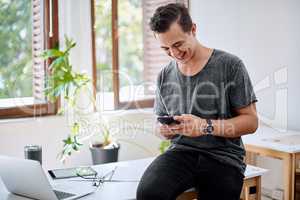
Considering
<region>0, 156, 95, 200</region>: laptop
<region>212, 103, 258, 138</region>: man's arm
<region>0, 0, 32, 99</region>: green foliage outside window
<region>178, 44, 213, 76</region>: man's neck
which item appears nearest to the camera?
<region>0, 156, 95, 200</region>: laptop

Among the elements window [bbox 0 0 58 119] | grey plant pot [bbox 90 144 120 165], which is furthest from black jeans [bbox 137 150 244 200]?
window [bbox 0 0 58 119]

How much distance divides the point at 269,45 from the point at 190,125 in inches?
72.6

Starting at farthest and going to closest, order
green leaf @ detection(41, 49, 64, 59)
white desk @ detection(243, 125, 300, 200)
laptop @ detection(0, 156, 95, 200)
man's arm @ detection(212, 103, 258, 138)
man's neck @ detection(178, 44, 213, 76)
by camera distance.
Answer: green leaf @ detection(41, 49, 64, 59) < white desk @ detection(243, 125, 300, 200) < man's neck @ detection(178, 44, 213, 76) < man's arm @ detection(212, 103, 258, 138) < laptop @ detection(0, 156, 95, 200)

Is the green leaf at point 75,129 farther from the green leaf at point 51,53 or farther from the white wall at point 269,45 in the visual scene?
the white wall at point 269,45

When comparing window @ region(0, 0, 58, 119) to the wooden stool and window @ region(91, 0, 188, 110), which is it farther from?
the wooden stool

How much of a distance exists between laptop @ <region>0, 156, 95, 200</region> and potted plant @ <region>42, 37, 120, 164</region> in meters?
1.36

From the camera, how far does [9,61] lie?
3.15 m

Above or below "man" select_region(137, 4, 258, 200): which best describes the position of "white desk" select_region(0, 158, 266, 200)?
below

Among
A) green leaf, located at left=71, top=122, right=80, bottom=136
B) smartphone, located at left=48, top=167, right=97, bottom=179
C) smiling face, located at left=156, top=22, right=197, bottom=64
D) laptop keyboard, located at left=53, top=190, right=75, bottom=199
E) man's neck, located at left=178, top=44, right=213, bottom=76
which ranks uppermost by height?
smiling face, located at left=156, top=22, right=197, bottom=64

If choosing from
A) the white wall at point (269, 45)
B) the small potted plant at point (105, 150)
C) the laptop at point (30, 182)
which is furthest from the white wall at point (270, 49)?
the laptop at point (30, 182)

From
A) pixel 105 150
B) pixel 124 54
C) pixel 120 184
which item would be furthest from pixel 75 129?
pixel 120 184

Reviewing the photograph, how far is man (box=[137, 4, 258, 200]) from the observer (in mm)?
1646

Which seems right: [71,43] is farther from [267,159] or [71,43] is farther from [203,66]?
[267,159]

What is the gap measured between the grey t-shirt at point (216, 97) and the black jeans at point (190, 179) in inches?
1.8
